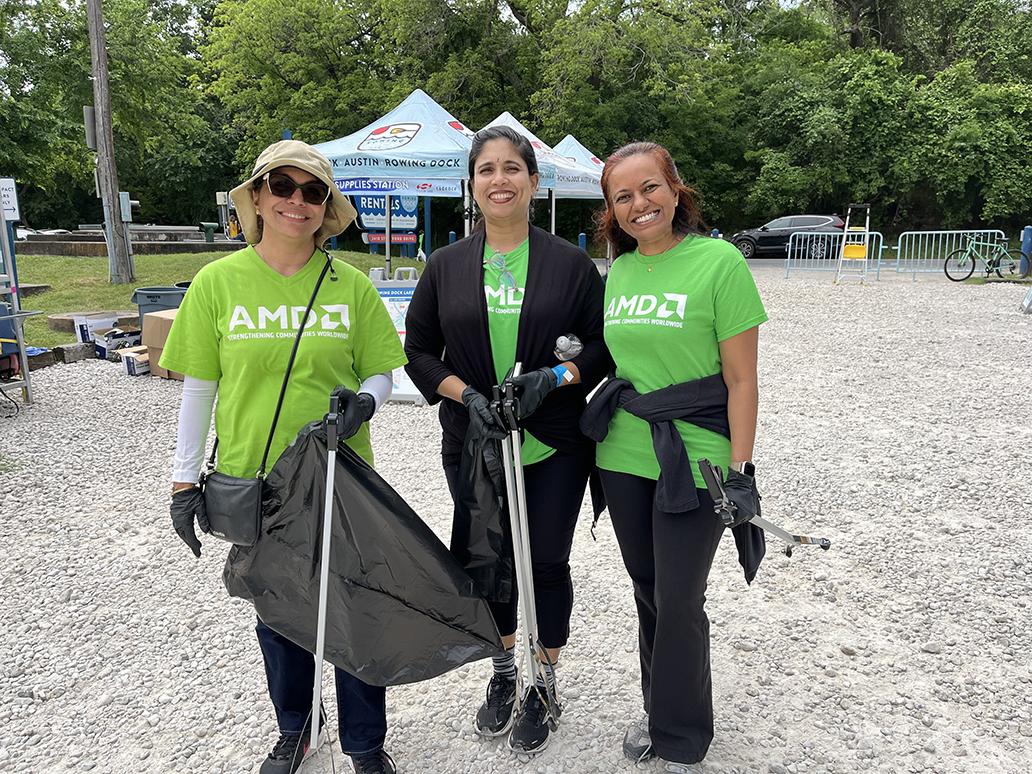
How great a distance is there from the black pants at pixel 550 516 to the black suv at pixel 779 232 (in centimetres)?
2112

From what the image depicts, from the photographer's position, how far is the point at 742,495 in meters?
1.96

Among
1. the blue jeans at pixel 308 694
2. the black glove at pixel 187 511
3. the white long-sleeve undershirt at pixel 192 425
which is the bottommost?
the blue jeans at pixel 308 694

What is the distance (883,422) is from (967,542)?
2213 millimetres

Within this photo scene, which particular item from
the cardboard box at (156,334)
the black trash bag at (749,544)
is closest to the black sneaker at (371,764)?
the black trash bag at (749,544)

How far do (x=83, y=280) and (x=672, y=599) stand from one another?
12.9m

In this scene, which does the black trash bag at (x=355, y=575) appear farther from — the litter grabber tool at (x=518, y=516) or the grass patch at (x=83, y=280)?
the grass patch at (x=83, y=280)

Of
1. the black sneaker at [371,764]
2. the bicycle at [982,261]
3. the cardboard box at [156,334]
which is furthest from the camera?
the bicycle at [982,261]

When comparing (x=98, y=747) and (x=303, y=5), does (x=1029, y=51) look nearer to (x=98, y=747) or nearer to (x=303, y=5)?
(x=303, y=5)

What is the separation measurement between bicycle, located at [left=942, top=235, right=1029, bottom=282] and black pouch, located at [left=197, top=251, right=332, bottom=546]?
16598mm

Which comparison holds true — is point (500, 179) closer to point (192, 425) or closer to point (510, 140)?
point (510, 140)

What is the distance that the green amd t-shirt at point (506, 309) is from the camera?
2209 millimetres

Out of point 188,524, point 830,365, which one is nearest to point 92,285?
point 830,365

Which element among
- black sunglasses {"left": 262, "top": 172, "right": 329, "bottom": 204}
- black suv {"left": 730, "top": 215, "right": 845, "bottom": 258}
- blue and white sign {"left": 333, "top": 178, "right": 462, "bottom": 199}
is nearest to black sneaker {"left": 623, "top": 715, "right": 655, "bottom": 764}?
black sunglasses {"left": 262, "top": 172, "right": 329, "bottom": 204}

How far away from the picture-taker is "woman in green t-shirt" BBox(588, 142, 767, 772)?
6.49 feet
